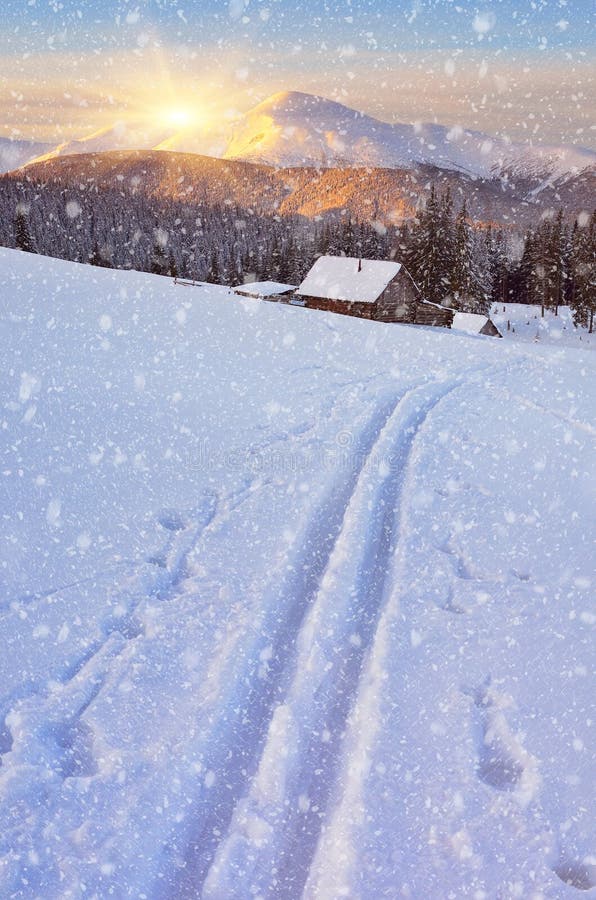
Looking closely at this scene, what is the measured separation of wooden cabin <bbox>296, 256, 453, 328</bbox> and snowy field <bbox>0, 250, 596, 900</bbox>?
27.3 meters

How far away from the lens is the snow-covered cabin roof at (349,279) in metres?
37.5

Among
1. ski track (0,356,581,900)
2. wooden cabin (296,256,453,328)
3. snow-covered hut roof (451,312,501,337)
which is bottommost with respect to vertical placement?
ski track (0,356,581,900)

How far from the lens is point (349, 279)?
39.4 m

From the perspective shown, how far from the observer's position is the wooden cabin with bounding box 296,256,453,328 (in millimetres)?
37531

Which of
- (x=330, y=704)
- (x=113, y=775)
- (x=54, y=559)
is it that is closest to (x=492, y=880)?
(x=330, y=704)

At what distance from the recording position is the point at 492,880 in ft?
11.0

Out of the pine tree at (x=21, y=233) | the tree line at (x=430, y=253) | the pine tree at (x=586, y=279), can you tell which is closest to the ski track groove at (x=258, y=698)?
the tree line at (x=430, y=253)

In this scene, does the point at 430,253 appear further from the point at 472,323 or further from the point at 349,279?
the point at 349,279

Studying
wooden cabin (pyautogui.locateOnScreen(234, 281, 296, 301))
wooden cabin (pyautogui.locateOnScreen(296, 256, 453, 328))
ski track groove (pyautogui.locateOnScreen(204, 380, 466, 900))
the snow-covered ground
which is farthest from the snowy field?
the snow-covered ground

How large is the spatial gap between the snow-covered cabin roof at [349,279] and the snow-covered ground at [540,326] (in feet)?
63.1

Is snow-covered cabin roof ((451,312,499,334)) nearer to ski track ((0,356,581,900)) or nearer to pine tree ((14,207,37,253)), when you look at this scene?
ski track ((0,356,581,900))

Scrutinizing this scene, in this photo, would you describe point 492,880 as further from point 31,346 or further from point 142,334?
point 142,334

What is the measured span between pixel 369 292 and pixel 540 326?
29.5 meters

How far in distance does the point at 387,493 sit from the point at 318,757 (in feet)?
15.6
